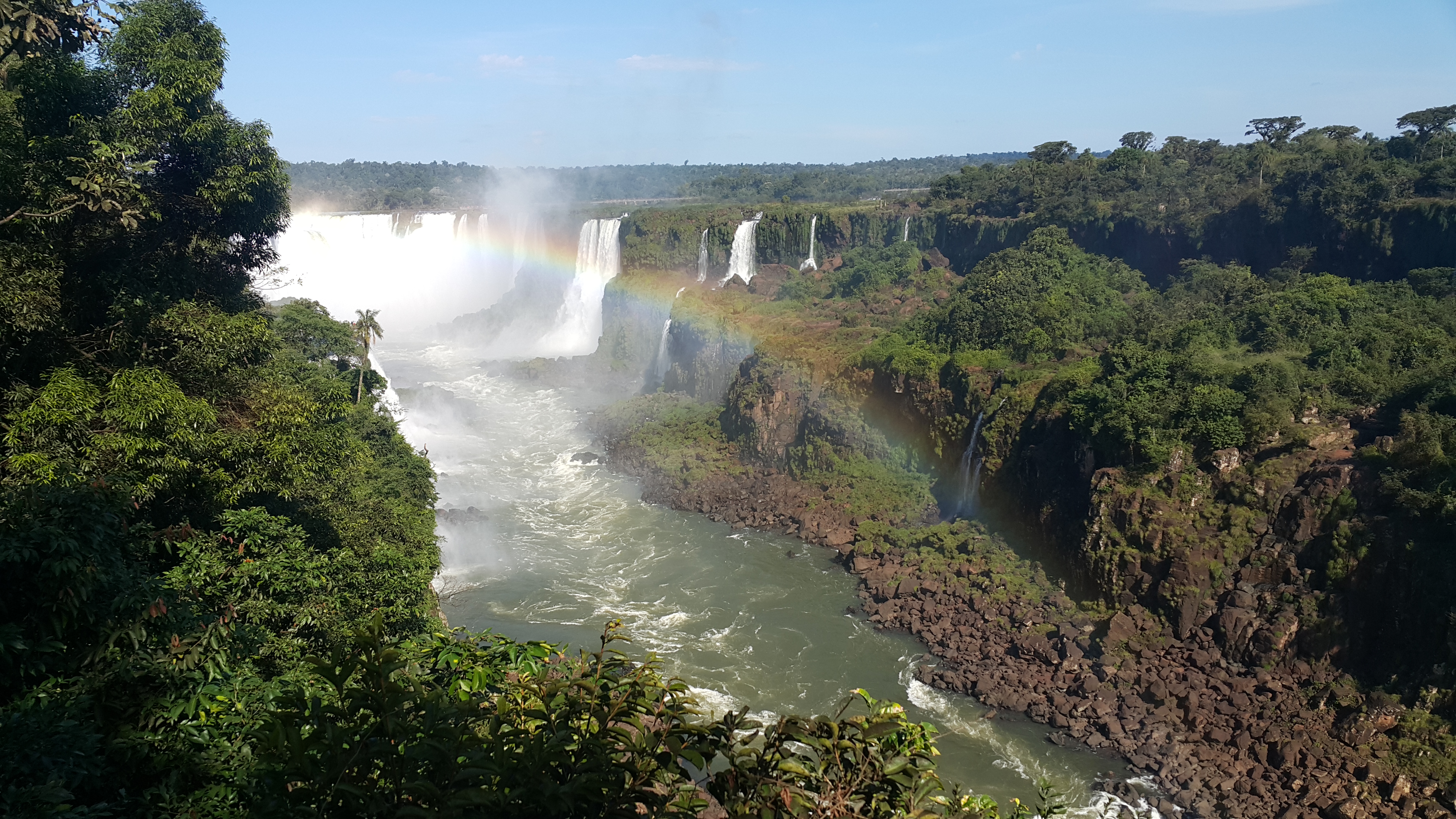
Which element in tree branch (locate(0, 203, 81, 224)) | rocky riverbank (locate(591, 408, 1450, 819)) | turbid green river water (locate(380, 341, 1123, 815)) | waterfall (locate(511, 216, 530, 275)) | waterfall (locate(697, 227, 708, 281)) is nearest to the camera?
tree branch (locate(0, 203, 81, 224))

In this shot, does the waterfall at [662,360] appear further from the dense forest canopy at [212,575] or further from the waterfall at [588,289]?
the dense forest canopy at [212,575]

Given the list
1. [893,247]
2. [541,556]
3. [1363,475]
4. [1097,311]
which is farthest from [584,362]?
[1363,475]

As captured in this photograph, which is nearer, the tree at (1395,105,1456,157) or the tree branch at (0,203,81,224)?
the tree branch at (0,203,81,224)

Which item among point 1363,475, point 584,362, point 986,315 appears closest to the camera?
point 1363,475

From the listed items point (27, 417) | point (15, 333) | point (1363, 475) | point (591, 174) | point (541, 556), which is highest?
point (591, 174)

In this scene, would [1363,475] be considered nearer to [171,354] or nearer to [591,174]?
[171,354]

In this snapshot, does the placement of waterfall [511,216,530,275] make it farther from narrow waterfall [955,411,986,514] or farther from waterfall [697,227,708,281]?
narrow waterfall [955,411,986,514]

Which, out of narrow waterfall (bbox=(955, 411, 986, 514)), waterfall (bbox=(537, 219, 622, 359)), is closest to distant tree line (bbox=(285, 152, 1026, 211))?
waterfall (bbox=(537, 219, 622, 359))
